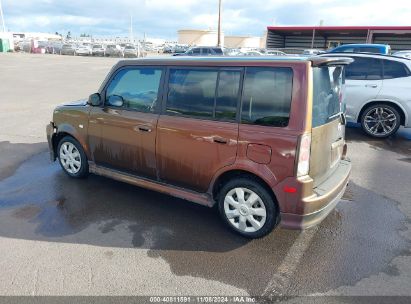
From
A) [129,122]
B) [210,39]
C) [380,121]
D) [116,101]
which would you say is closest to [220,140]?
[129,122]

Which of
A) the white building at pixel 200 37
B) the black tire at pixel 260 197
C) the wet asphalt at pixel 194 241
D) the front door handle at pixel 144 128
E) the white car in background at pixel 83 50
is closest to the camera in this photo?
the wet asphalt at pixel 194 241

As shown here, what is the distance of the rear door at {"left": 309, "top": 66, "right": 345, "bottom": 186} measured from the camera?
3.00 metres

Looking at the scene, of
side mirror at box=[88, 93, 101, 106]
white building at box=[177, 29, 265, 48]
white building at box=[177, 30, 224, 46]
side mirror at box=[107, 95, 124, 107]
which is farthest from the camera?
white building at box=[177, 30, 224, 46]

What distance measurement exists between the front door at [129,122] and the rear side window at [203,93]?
0.79 ft

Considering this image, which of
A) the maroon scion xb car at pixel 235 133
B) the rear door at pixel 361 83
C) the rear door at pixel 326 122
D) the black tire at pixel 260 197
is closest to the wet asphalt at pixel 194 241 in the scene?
the black tire at pixel 260 197

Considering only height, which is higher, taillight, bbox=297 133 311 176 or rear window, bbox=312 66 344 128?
rear window, bbox=312 66 344 128

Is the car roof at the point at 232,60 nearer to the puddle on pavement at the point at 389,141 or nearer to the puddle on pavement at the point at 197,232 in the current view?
the puddle on pavement at the point at 197,232

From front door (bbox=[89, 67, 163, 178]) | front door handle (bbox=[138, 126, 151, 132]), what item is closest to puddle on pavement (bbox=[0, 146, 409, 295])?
front door (bbox=[89, 67, 163, 178])

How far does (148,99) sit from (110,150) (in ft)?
2.93

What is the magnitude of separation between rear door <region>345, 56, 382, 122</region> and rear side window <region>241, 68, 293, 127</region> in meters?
4.82

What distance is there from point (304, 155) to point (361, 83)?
198 inches

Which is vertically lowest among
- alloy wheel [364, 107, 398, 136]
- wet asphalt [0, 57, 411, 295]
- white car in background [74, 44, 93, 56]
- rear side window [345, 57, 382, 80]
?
wet asphalt [0, 57, 411, 295]

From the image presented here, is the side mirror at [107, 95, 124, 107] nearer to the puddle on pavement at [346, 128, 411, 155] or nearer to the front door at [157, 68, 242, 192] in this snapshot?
the front door at [157, 68, 242, 192]

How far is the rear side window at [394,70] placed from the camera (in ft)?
21.9
